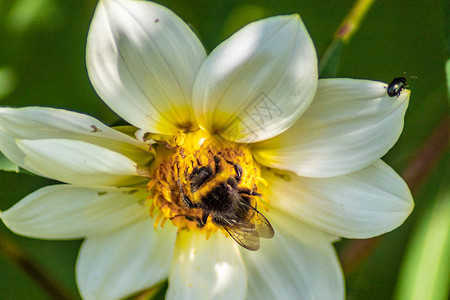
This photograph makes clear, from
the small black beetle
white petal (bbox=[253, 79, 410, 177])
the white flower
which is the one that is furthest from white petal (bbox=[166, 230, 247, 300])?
the small black beetle

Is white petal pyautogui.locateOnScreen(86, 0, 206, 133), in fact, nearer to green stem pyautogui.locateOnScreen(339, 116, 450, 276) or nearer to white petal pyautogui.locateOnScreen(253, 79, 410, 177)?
white petal pyautogui.locateOnScreen(253, 79, 410, 177)

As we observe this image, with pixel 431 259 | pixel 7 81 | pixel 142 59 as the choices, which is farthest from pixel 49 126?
pixel 431 259

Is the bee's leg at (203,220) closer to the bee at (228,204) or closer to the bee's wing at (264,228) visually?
the bee at (228,204)

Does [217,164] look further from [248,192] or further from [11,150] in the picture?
[11,150]

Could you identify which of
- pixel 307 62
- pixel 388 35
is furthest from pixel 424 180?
pixel 307 62

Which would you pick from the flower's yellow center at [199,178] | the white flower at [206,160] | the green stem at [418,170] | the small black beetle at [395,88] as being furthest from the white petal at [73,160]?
the green stem at [418,170]

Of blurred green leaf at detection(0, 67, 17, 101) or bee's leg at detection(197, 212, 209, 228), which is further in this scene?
blurred green leaf at detection(0, 67, 17, 101)
